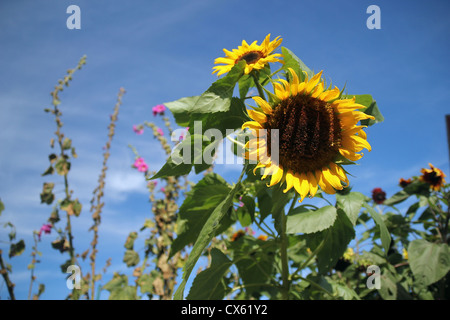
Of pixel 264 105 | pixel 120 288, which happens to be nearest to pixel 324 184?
pixel 264 105

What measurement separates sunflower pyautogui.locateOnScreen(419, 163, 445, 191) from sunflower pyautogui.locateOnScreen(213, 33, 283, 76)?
2395 millimetres

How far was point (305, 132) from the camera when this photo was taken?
3.41ft

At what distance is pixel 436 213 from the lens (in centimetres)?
272

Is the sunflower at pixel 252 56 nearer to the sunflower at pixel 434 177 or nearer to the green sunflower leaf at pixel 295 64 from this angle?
the green sunflower leaf at pixel 295 64

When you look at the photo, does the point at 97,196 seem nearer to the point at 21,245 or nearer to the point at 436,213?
the point at 21,245

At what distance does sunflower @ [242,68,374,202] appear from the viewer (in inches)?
41.4

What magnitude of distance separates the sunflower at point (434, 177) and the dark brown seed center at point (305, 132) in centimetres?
238

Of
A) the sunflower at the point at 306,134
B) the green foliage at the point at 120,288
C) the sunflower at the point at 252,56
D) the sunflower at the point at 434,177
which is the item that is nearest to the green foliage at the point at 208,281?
the sunflower at the point at 306,134

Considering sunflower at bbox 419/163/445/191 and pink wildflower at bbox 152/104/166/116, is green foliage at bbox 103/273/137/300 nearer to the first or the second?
pink wildflower at bbox 152/104/166/116

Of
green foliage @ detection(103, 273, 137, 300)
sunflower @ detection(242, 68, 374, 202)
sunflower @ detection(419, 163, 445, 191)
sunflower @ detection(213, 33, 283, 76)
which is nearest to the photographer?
sunflower @ detection(242, 68, 374, 202)

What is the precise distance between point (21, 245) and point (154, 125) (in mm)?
1816

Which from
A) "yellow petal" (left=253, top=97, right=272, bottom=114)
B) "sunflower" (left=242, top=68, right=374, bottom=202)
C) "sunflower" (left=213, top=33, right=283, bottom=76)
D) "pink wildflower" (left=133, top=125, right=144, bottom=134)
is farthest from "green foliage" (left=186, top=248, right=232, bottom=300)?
"pink wildflower" (left=133, top=125, right=144, bottom=134)

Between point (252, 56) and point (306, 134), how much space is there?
0.43 m

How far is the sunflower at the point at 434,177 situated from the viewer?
2.99 m
